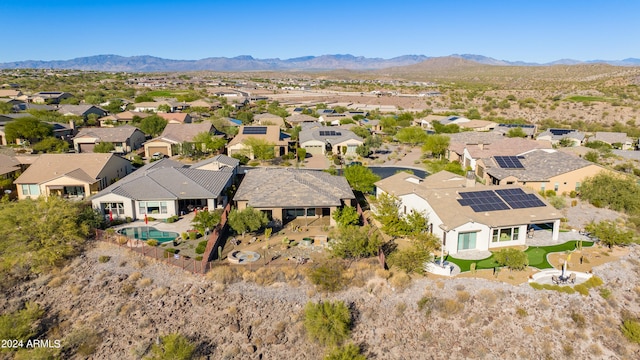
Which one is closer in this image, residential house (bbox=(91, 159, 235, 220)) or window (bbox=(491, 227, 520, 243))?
window (bbox=(491, 227, 520, 243))

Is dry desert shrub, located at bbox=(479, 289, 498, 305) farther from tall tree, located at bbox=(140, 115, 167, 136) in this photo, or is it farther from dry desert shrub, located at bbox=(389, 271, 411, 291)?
tall tree, located at bbox=(140, 115, 167, 136)

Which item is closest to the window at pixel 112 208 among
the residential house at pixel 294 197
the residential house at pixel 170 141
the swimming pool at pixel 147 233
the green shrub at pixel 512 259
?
the swimming pool at pixel 147 233

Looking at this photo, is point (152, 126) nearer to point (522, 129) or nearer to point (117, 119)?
point (117, 119)

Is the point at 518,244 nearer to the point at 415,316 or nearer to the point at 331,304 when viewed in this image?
the point at 415,316

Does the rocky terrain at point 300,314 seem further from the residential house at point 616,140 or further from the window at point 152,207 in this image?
the residential house at point 616,140

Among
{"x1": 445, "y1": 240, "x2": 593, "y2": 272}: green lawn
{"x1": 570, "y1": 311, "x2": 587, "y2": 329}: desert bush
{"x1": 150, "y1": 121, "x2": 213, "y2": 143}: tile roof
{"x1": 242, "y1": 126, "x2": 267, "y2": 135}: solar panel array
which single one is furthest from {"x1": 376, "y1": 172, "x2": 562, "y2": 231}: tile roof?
{"x1": 150, "y1": 121, "x2": 213, "y2": 143}: tile roof

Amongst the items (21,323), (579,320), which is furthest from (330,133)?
(21,323)

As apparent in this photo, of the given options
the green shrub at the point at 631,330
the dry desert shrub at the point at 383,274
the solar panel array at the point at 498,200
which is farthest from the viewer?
the solar panel array at the point at 498,200
